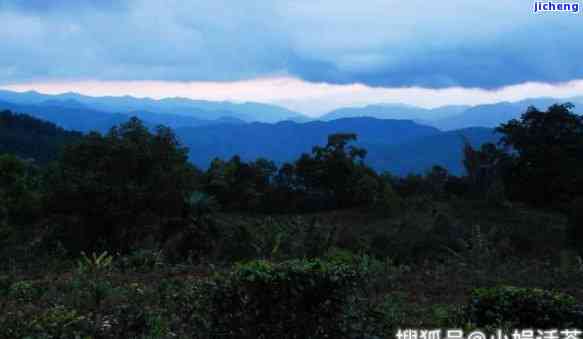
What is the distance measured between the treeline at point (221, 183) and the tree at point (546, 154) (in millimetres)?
58

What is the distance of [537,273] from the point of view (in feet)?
34.2

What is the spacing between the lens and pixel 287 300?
4539 mm

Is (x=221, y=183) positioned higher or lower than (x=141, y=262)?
lower

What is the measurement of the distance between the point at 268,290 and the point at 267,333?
1.15ft

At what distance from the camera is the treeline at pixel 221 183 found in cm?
1828

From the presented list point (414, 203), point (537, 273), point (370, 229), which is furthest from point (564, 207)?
point (537, 273)

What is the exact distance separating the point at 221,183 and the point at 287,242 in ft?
58.6

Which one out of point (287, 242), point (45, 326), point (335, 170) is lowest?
point (287, 242)

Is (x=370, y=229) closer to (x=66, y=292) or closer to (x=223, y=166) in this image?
(x=223, y=166)

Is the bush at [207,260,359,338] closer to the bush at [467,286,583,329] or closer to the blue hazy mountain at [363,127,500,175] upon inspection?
the bush at [467,286,583,329]

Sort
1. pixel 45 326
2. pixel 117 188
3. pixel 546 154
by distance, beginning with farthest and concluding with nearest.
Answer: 1. pixel 546 154
2. pixel 117 188
3. pixel 45 326

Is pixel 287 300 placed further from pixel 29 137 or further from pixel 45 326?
pixel 29 137

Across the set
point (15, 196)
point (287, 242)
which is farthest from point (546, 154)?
point (15, 196)

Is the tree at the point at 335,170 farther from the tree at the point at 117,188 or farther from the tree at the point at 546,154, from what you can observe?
the tree at the point at 117,188
